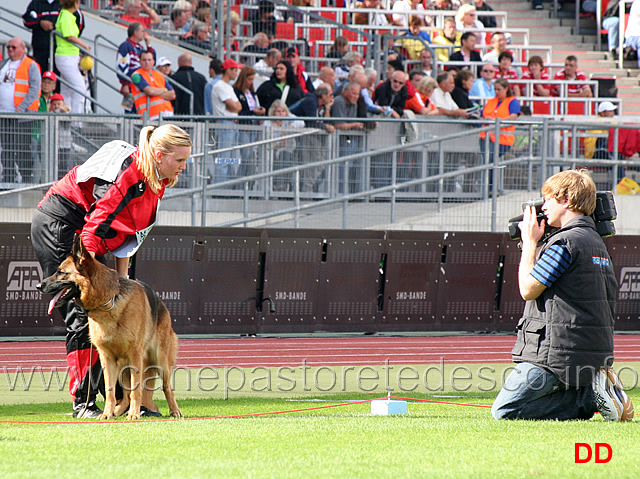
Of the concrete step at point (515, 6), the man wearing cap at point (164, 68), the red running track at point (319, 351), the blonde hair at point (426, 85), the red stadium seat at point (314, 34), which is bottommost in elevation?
the red running track at point (319, 351)

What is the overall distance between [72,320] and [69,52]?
1192 cm

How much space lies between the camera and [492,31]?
24.3 metres

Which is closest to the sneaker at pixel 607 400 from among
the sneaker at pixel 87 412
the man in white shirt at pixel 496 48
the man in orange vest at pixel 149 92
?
the sneaker at pixel 87 412

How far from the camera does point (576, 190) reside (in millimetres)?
6777

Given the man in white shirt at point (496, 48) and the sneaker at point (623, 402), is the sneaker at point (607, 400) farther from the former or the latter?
the man in white shirt at point (496, 48)

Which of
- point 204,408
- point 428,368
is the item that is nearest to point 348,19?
point 428,368

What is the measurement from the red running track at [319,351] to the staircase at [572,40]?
12228mm

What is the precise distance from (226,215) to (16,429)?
9147mm

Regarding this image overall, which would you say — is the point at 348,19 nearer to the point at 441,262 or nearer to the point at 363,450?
the point at 441,262

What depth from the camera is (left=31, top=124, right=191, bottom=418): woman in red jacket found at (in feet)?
22.6

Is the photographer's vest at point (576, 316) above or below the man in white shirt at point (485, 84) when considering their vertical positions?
below

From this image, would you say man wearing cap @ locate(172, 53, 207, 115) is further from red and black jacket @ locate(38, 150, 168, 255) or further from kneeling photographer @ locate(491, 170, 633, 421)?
kneeling photographer @ locate(491, 170, 633, 421)

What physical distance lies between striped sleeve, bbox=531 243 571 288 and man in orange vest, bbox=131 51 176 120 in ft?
37.0

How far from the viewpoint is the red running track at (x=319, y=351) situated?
11.7 meters
